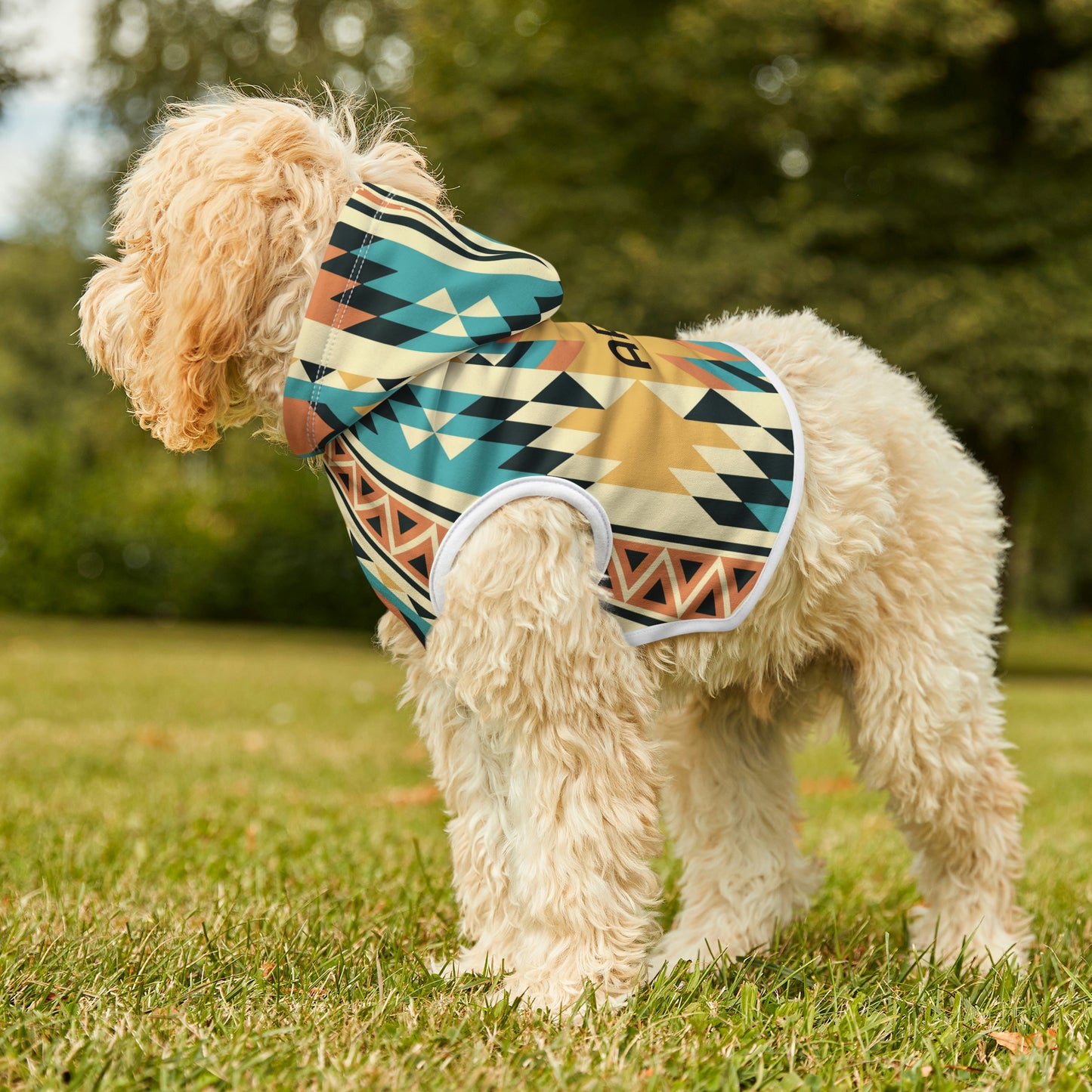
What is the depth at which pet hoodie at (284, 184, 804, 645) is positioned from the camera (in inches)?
95.0

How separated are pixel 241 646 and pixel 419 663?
49.9ft

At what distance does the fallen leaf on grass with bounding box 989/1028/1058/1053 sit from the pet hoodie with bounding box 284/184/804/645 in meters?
1.06

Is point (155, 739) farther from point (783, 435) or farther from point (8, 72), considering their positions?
point (8, 72)

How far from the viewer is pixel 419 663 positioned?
9.01 feet

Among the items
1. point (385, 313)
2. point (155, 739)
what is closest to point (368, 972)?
point (385, 313)

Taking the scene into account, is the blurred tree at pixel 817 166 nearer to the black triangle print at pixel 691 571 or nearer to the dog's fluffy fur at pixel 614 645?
the dog's fluffy fur at pixel 614 645

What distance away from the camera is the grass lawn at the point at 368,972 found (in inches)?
83.5

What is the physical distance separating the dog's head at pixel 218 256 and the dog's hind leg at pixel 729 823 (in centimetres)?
153

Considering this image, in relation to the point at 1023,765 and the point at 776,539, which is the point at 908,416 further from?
the point at 1023,765

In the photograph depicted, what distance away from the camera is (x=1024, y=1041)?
2396 mm

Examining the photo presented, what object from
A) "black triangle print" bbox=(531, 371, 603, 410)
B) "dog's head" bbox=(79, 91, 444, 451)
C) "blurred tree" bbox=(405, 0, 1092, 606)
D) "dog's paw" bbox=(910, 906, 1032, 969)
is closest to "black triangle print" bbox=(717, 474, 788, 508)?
"black triangle print" bbox=(531, 371, 603, 410)

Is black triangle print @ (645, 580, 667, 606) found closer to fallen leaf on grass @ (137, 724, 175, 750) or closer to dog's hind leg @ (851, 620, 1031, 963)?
dog's hind leg @ (851, 620, 1031, 963)

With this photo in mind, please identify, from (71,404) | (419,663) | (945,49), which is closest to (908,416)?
(419,663)

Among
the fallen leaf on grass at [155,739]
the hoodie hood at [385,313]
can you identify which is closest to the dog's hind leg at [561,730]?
the hoodie hood at [385,313]
